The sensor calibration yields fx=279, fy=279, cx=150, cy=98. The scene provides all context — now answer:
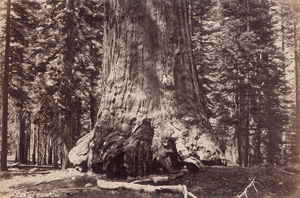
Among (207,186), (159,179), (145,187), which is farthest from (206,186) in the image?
(145,187)

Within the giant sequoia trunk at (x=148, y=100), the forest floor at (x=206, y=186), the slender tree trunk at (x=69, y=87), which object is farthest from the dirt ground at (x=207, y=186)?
the slender tree trunk at (x=69, y=87)

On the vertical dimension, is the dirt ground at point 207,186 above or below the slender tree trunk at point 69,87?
below

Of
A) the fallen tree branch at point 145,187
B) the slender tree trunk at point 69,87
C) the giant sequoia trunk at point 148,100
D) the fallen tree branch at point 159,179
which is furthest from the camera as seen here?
the slender tree trunk at point 69,87

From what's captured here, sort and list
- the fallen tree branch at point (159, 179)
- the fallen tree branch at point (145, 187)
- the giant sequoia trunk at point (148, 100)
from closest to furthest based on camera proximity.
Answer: the fallen tree branch at point (145, 187) → the fallen tree branch at point (159, 179) → the giant sequoia trunk at point (148, 100)

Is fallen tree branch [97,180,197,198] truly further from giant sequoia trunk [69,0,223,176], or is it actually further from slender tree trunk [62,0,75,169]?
slender tree trunk [62,0,75,169]

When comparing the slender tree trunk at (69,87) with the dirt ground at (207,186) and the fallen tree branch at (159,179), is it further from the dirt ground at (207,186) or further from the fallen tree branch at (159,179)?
the fallen tree branch at (159,179)

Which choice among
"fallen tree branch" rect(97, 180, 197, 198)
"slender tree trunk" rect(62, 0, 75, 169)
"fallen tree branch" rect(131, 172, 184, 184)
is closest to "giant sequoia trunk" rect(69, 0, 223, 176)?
"fallen tree branch" rect(131, 172, 184, 184)

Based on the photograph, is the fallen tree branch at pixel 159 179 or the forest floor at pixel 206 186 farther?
the fallen tree branch at pixel 159 179

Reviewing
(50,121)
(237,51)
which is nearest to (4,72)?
(50,121)

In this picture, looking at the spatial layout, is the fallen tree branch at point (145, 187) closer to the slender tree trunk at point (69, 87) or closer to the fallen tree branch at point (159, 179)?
the fallen tree branch at point (159, 179)
